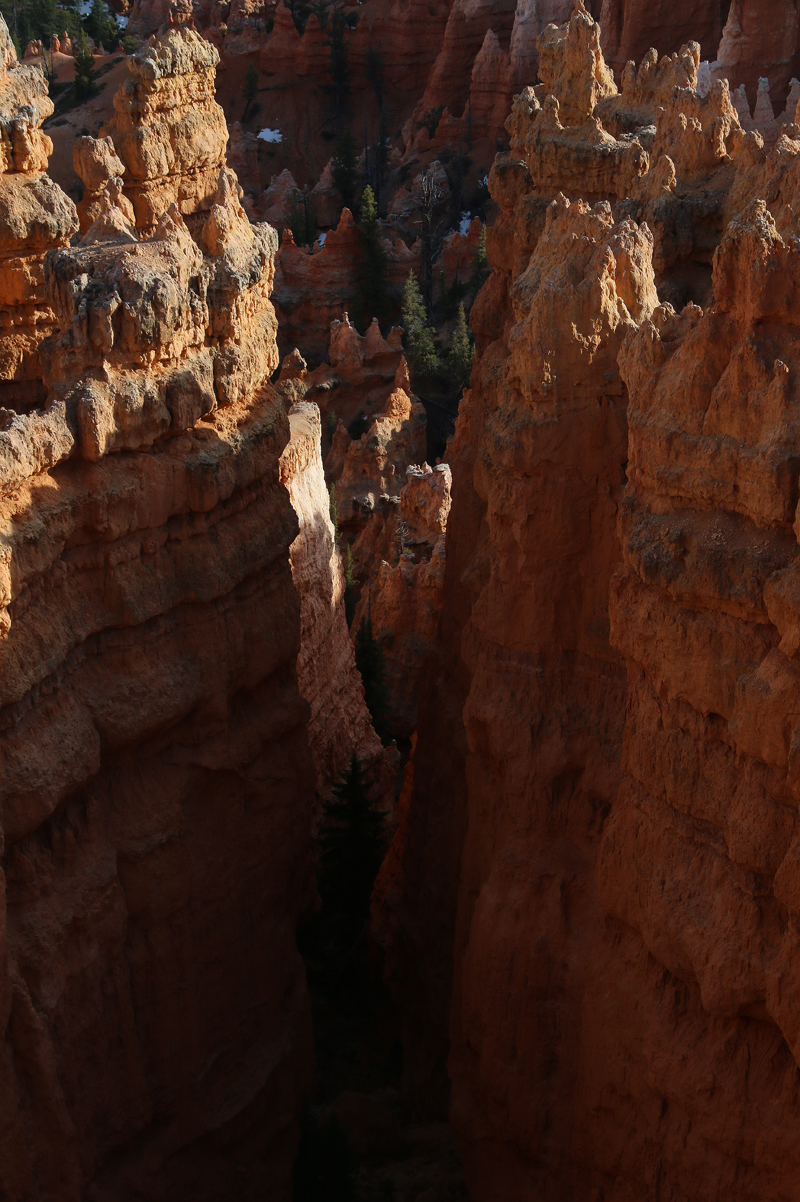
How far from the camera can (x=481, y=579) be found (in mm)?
12320

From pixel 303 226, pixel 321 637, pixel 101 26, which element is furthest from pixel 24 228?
pixel 101 26

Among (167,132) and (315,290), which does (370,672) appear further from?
(315,290)

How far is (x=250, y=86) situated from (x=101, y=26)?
31.0 ft

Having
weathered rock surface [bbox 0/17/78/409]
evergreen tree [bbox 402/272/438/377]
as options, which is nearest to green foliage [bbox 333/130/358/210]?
evergreen tree [bbox 402/272/438/377]

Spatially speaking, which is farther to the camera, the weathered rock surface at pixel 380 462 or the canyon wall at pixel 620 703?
the weathered rock surface at pixel 380 462

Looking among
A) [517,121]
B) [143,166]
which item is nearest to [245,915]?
[517,121]

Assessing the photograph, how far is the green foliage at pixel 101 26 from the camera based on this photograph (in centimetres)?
6025

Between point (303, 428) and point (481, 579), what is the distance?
21.4 ft

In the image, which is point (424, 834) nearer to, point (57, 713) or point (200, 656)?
point (200, 656)

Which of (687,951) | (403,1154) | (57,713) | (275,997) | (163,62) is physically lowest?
(403,1154)

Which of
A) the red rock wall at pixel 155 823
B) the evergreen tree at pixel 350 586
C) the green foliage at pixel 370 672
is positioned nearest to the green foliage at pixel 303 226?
the evergreen tree at pixel 350 586

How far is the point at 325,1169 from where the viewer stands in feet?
40.2

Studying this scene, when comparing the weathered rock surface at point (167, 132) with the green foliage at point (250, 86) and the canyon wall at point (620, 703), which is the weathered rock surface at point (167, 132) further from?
the green foliage at point (250, 86)

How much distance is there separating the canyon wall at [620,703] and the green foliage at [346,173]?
36540 millimetres
